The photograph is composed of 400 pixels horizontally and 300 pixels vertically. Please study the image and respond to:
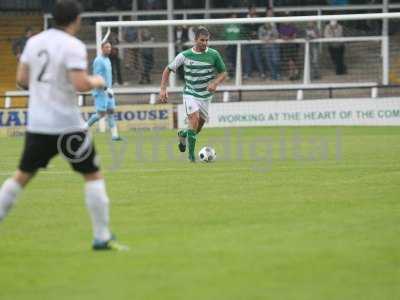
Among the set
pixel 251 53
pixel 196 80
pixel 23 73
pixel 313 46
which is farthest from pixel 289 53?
pixel 23 73

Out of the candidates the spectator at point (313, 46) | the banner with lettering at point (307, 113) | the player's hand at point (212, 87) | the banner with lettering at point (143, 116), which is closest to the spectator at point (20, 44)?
the banner with lettering at point (143, 116)

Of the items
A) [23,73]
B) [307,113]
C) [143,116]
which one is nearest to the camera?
[23,73]

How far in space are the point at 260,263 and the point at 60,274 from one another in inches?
65.1

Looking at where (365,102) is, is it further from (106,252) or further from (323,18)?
(106,252)

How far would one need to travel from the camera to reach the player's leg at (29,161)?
363 inches

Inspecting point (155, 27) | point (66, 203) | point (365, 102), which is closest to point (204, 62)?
point (66, 203)

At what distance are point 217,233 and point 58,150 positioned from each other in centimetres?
191

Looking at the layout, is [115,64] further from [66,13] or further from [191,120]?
[66,13]

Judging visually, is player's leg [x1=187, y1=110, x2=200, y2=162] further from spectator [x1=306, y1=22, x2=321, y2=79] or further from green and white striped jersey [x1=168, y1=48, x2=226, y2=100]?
spectator [x1=306, y1=22, x2=321, y2=79]

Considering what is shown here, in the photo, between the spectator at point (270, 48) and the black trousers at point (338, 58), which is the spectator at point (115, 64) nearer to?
the spectator at point (270, 48)

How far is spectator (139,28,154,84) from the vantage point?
103 ft

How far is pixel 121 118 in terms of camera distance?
30.4m

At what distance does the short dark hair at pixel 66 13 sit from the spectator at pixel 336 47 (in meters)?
22.8

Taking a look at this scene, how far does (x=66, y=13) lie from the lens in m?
9.16
